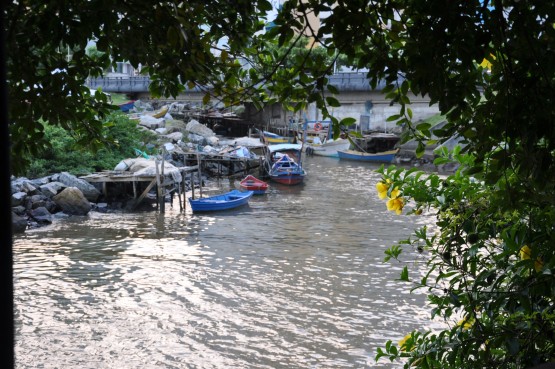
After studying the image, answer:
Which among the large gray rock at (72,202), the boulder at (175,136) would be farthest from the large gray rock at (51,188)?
the boulder at (175,136)

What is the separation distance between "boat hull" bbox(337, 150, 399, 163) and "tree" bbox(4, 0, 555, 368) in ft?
125

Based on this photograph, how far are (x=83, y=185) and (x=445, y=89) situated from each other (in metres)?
24.4

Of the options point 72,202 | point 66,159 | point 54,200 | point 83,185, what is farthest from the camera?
point 66,159

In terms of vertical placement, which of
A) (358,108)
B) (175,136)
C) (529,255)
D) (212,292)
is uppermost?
(358,108)

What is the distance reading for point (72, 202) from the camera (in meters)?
24.9

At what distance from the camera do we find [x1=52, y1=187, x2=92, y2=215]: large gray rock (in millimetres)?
24812

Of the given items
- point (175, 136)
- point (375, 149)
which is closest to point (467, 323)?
point (175, 136)

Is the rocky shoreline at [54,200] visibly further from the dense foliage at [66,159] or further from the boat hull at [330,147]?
the boat hull at [330,147]

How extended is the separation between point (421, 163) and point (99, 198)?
2116 cm

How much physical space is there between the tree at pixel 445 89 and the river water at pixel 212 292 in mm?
5390

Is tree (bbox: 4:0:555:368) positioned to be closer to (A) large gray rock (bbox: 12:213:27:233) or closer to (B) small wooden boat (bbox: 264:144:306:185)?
(A) large gray rock (bbox: 12:213:27:233)

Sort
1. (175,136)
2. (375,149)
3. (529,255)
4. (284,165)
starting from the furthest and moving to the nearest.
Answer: (375,149), (175,136), (284,165), (529,255)

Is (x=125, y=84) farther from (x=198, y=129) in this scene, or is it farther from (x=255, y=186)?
(x=255, y=186)

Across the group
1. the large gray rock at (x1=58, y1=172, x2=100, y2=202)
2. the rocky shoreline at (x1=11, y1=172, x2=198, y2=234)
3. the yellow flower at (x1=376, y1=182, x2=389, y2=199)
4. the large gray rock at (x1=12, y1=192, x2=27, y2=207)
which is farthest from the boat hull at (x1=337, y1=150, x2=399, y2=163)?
the yellow flower at (x1=376, y1=182, x2=389, y2=199)
